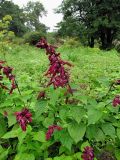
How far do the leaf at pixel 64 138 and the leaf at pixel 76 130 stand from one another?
0.26 ft

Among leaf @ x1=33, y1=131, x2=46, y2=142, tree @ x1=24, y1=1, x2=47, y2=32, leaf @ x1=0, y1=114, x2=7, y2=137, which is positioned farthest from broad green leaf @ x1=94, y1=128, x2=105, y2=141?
tree @ x1=24, y1=1, x2=47, y2=32

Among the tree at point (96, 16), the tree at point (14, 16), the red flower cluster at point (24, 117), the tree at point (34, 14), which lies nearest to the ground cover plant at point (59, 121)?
the red flower cluster at point (24, 117)

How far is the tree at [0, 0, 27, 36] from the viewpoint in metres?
61.0

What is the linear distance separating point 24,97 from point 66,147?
636mm

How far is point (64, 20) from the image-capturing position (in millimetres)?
35406

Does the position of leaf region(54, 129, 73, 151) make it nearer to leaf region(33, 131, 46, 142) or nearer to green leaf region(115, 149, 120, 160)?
leaf region(33, 131, 46, 142)

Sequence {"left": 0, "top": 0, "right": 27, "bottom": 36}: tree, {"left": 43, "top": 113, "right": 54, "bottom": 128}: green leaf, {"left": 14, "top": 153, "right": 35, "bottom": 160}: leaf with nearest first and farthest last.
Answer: {"left": 14, "top": 153, "right": 35, "bottom": 160}: leaf, {"left": 43, "top": 113, "right": 54, "bottom": 128}: green leaf, {"left": 0, "top": 0, "right": 27, "bottom": 36}: tree

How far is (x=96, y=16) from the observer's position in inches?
1302

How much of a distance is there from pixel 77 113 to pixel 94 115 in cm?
13

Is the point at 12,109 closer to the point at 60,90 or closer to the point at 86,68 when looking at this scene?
the point at 60,90

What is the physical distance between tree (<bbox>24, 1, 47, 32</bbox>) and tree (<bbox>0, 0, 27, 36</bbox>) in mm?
6640

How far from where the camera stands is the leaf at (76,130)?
2719 mm

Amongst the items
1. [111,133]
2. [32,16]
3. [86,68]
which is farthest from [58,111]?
[32,16]

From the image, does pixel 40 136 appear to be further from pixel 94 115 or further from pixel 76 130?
pixel 94 115
